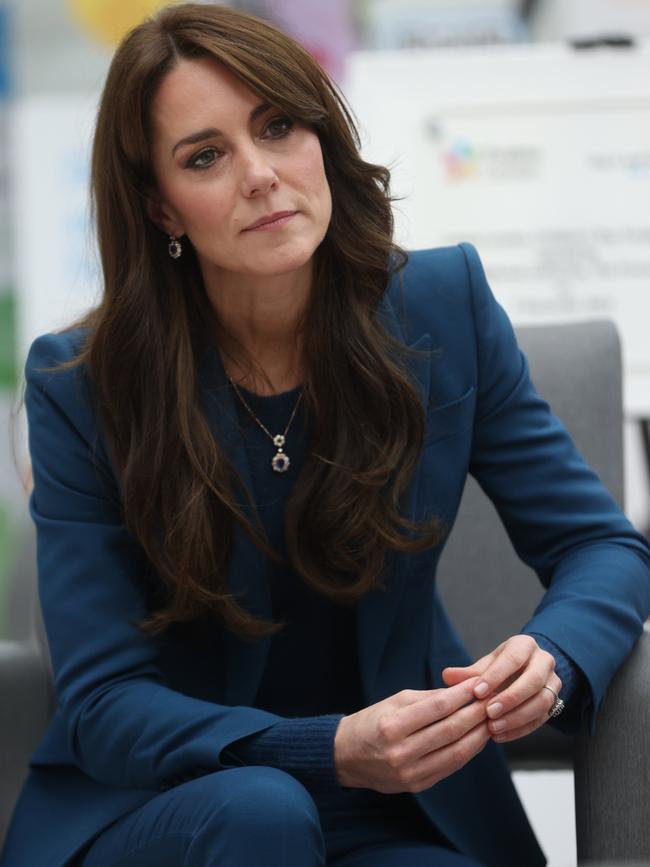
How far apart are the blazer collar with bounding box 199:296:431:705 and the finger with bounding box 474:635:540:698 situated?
0.22 metres

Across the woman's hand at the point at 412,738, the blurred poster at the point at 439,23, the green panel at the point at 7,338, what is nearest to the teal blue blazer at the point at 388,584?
the woman's hand at the point at 412,738

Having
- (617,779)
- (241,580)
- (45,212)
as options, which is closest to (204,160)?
(241,580)

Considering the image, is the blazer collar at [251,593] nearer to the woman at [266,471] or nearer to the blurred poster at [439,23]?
the woman at [266,471]

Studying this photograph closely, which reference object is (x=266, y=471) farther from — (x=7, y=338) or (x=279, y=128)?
(x=7, y=338)

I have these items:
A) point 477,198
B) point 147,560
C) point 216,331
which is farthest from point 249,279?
point 477,198

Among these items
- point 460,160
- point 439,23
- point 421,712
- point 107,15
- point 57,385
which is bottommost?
point 421,712

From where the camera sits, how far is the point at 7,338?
4.10m

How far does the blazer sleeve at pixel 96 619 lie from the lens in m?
1.36

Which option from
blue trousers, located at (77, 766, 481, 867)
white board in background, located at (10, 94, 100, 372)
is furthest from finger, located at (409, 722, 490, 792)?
white board in background, located at (10, 94, 100, 372)

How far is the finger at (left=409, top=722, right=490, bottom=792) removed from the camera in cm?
129

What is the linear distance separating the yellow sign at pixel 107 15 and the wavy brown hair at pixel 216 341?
2.49 meters

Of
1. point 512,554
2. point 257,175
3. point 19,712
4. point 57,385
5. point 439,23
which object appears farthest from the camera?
point 439,23

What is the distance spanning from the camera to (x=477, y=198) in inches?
129

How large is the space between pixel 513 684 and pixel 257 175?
58cm
